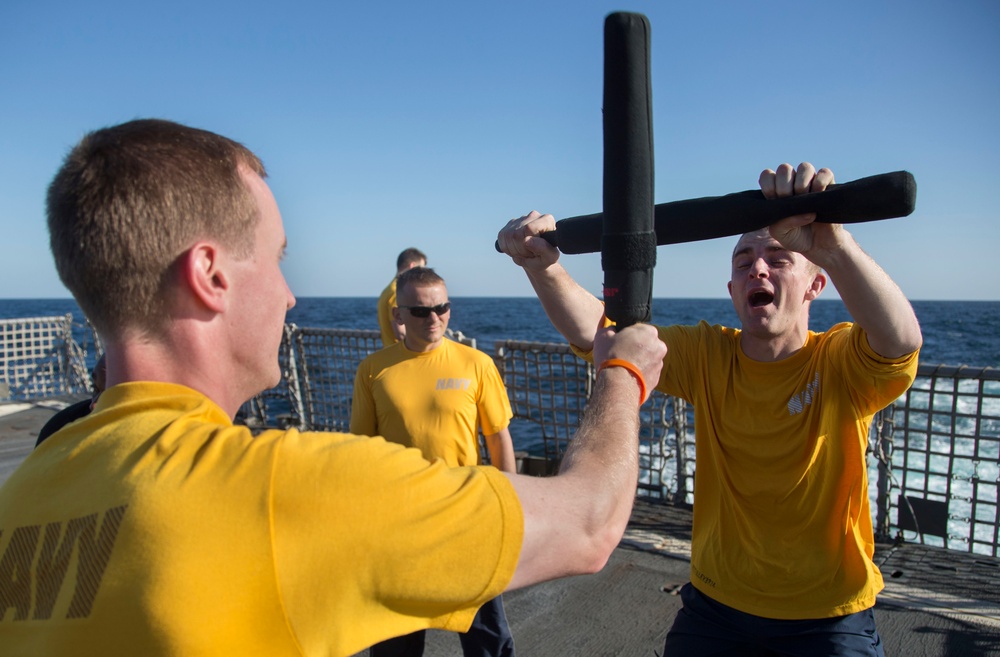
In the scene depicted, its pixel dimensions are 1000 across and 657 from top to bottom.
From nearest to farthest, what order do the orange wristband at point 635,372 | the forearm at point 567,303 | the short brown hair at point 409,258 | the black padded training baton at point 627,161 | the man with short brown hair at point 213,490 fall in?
the man with short brown hair at point 213,490 → the black padded training baton at point 627,161 → the orange wristband at point 635,372 → the forearm at point 567,303 → the short brown hair at point 409,258

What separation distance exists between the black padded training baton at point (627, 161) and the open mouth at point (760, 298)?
1.25m

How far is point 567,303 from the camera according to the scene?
105 inches

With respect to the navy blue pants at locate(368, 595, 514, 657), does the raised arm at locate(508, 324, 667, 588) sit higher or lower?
higher

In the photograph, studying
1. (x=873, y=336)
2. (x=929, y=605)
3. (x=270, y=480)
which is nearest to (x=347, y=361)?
(x=929, y=605)

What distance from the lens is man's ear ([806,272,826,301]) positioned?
291 cm

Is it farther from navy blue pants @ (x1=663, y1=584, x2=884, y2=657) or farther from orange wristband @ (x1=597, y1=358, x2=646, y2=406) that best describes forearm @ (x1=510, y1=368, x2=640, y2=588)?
navy blue pants @ (x1=663, y1=584, x2=884, y2=657)

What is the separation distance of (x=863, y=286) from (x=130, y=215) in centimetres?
215

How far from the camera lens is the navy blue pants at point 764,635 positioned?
2.46 metres

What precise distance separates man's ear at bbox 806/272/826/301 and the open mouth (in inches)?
9.7

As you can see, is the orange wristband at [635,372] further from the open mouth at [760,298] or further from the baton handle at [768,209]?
the open mouth at [760,298]

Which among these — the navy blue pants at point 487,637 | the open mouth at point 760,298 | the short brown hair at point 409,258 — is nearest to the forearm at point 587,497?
the open mouth at point 760,298

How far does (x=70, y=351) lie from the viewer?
13969mm

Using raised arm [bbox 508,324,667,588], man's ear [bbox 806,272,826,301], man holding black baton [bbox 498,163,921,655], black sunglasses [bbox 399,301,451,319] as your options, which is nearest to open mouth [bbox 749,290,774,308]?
man holding black baton [bbox 498,163,921,655]

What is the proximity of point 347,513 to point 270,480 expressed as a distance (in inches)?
5.7
